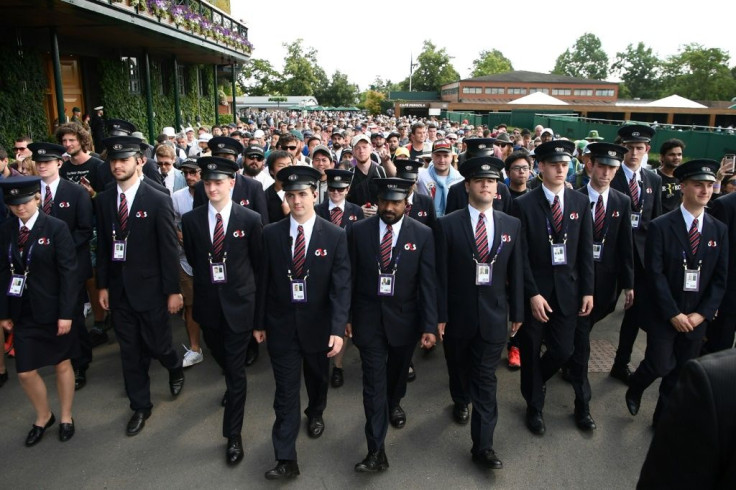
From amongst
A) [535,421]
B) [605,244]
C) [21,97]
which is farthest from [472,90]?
[535,421]

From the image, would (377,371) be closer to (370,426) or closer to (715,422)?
(370,426)

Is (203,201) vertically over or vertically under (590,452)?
over

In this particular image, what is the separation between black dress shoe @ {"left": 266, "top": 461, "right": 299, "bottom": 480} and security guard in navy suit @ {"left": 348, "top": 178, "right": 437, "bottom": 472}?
472 millimetres

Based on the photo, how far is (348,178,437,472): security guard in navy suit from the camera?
386cm

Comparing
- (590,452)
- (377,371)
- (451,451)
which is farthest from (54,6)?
(590,452)

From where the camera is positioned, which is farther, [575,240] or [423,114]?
[423,114]

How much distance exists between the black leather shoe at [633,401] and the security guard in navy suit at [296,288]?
109 inches

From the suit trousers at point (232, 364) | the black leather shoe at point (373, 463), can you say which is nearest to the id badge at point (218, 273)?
the suit trousers at point (232, 364)

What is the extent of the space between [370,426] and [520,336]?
5.25 feet

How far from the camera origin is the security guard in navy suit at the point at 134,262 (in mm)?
4367

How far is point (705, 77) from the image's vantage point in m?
91.2

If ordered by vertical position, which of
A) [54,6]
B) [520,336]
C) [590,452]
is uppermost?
[54,6]

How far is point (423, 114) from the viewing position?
75.9 meters

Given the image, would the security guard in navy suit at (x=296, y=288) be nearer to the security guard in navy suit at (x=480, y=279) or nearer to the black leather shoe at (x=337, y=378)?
the security guard in navy suit at (x=480, y=279)
